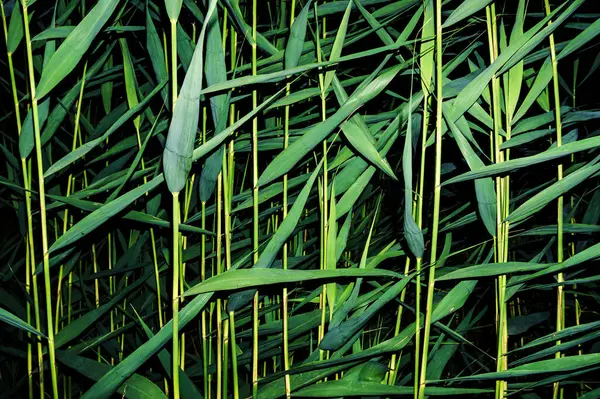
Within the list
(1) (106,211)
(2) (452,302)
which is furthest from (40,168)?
(2) (452,302)

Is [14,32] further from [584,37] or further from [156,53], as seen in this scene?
[584,37]

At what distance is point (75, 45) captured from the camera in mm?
529

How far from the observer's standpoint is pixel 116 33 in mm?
740

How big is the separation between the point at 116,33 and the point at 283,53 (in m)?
0.25

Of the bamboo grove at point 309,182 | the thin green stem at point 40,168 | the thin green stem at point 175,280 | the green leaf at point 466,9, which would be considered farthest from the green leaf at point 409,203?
the thin green stem at point 40,168

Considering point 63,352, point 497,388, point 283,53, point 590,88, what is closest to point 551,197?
point 497,388

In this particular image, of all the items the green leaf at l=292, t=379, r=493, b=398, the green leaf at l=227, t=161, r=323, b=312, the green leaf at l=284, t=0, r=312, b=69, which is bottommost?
the green leaf at l=292, t=379, r=493, b=398

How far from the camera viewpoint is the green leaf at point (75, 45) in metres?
0.50

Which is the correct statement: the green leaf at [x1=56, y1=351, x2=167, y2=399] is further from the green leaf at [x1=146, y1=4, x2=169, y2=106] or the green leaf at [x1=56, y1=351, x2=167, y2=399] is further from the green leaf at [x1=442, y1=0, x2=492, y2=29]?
the green leaf at [x1=442, y1=0, x2=492, y2=29]

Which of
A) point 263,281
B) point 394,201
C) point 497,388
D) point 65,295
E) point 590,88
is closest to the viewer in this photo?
point 263,281

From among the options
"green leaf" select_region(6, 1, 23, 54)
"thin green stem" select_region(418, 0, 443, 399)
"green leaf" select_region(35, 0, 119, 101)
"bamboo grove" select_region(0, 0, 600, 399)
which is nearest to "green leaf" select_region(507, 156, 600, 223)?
"bamboo grove" select_region(0, 0, 600, 399)

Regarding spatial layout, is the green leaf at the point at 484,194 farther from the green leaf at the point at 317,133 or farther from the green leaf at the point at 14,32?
the green leaf at the point at 14,32

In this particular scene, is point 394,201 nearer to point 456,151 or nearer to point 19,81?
point 456,151

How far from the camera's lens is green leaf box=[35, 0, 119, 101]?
1.64 feet
